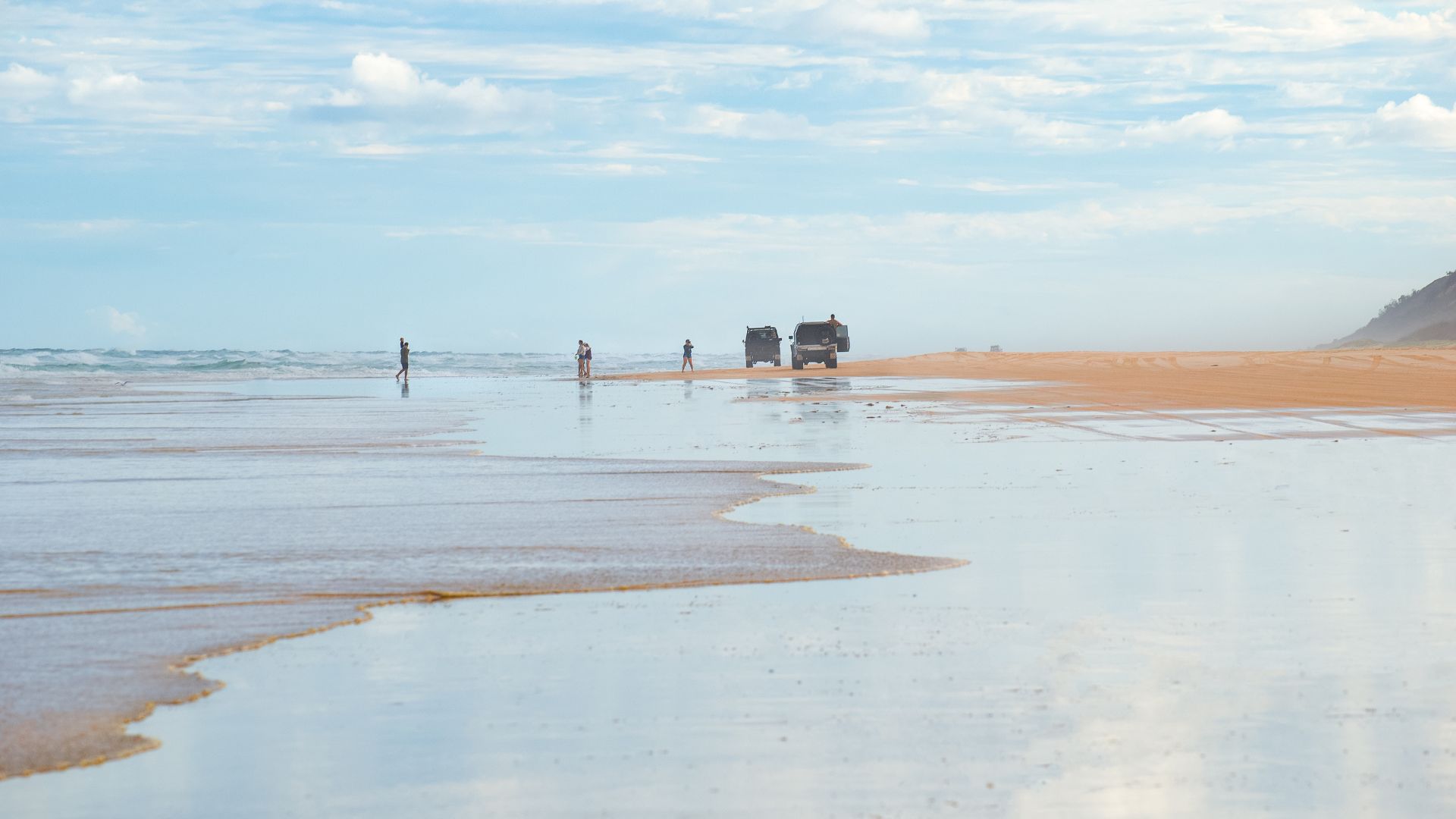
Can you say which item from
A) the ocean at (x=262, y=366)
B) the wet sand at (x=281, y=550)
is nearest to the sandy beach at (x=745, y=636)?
the wet sand at (x=281, y=550)

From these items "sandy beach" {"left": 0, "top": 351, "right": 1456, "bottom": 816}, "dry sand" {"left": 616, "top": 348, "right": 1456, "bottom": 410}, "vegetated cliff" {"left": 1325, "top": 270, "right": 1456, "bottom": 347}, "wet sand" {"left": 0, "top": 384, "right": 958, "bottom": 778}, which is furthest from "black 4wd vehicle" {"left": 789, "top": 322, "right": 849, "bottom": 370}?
"vegetated cliff" {"left": 1325, "top": 270, "right": 1456, "bottom": 347}

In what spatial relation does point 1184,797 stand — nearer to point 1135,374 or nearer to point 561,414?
point 561,414

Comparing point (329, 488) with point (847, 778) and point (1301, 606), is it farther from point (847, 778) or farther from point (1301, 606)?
point (847, 778)

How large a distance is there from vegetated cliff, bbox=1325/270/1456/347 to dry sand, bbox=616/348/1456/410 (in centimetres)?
9804

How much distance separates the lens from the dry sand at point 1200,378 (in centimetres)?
3172

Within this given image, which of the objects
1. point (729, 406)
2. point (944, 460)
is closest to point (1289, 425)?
point (944, 460)

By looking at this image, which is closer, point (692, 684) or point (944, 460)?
point (692, 684)

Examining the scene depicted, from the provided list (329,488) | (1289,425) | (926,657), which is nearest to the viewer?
(926,657)

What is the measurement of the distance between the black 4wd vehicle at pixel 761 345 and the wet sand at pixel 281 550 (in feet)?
192

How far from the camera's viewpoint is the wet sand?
684 centimetres

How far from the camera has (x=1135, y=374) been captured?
52.5 m

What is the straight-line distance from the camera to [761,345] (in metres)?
79.9

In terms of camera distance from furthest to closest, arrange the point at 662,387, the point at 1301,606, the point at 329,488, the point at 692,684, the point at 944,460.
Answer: the point at 662,387, the point at 944,460, the point at 329,488, the point at 1301,606, the point at 692,684

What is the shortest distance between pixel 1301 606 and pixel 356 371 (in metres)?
87.9
